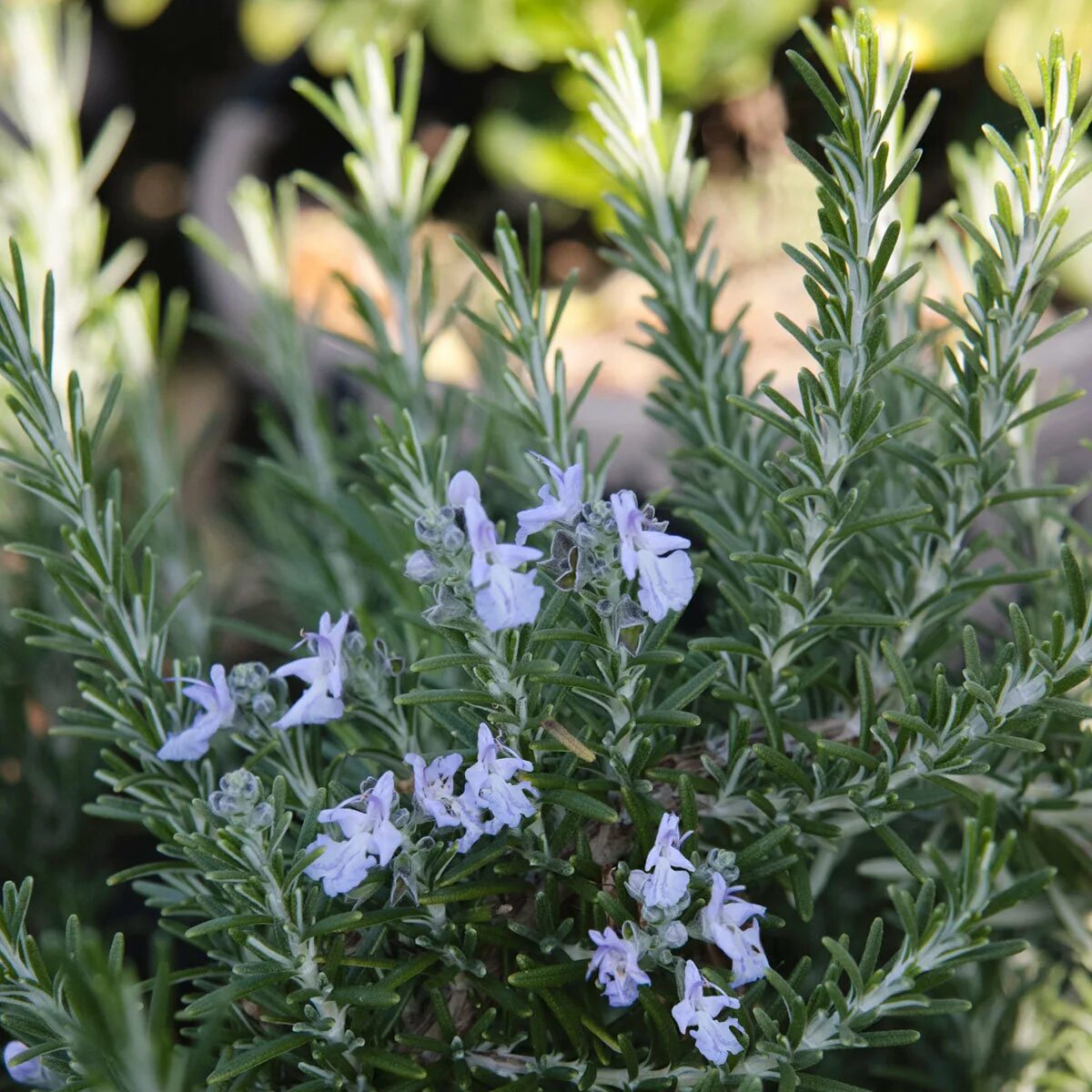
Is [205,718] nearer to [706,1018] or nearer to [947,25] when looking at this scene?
[706,1018]

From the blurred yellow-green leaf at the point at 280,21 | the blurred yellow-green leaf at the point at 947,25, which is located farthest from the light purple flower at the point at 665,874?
the blurred yellow-green leaf at the point at 280,21

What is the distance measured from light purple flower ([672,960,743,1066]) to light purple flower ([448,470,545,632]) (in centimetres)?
13

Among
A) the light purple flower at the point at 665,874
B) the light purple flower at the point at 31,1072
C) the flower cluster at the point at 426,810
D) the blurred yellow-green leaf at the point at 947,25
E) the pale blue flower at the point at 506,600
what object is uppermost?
the blurred yellow-green leaf at the point at 947,25

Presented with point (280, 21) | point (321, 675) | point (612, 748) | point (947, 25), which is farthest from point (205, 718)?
point (280, 21)

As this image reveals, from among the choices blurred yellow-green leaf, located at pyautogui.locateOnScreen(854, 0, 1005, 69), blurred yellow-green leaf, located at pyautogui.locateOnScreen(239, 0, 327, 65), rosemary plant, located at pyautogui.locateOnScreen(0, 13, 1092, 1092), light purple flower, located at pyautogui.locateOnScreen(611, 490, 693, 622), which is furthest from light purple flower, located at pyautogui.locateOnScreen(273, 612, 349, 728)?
blurred yellow-green leaf, located at pyautogui.locateOnScreen(239, 0, 327, 65)

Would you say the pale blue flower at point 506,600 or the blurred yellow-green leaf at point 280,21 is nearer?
the pale blue flower at point 506,600

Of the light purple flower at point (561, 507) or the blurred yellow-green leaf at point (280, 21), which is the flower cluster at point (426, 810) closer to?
the light purple flower at point (561, 507)

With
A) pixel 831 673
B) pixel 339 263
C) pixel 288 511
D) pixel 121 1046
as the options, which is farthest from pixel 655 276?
pixel 339 263

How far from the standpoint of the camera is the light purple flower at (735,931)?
377 millimetres

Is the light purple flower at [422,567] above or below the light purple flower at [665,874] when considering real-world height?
above

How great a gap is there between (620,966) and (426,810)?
0.28ft

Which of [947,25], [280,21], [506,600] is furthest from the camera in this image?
[280,21]

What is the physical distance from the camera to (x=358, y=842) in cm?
37

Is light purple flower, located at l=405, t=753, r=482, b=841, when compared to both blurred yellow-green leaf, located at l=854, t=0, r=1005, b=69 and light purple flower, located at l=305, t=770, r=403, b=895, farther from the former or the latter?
blurred yellow-green leaf, located at l=854, t=0, r=1005, b=69
